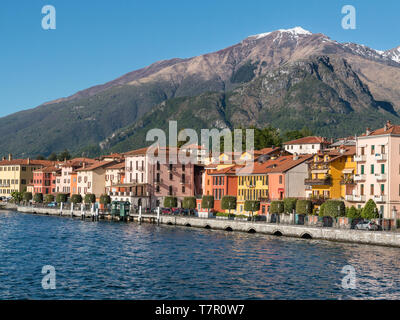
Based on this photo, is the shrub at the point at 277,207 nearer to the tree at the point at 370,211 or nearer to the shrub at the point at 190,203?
the tree at the point at 370,211

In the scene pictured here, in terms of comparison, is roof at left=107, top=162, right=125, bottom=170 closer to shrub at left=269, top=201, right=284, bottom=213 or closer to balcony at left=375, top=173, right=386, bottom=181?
shrub at left=269, top=201, right=284, bottom=213

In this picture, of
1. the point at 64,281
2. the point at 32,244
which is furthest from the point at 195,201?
the point at 64,281

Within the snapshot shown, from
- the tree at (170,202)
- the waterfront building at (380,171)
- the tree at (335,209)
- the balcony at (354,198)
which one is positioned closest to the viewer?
the tree at (335,209)

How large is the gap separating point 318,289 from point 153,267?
17.0m

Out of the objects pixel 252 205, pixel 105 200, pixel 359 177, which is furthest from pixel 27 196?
pixel 359 177

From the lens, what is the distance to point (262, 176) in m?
104

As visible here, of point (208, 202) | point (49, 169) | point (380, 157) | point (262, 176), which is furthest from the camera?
point (49, 169)

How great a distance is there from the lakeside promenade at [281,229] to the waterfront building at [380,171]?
978 cm

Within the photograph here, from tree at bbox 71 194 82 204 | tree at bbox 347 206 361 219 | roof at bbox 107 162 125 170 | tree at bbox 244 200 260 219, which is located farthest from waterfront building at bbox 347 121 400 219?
tree at bbox 71 194 82 204

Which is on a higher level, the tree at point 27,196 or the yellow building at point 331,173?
the yellow building at point 331,173

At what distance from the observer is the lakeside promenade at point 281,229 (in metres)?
66.1

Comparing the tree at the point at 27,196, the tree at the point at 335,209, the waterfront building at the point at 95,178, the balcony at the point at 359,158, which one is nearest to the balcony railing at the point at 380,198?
the tree at the point at 335,209

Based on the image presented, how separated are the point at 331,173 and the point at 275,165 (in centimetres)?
1355

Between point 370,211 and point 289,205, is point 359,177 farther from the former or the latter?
point 289,205
